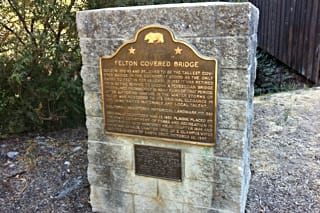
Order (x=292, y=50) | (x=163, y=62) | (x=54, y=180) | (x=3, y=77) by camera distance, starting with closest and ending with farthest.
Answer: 1. (x=163, y=62)
2. (x=54, y=180)
3. (x=3, y=77)
4. (x=292, y=50)

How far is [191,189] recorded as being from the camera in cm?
231

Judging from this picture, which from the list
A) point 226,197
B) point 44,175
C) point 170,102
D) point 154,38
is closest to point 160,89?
point 170,102

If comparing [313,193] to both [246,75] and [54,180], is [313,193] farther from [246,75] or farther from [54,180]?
[54,180]

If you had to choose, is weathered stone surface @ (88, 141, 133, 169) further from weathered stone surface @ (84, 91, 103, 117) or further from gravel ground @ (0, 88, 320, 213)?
gravel ground @ (0, 88, 320, 213)

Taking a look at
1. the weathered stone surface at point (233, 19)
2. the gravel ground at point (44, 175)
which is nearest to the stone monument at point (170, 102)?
the weathered stone surface at point (233, 19)

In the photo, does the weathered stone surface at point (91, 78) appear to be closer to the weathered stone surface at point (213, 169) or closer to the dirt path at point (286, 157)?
the weathered stone surface at point (213, 169)

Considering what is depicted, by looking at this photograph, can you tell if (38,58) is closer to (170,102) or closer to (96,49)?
(96,49)

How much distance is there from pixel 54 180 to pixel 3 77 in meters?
1.59

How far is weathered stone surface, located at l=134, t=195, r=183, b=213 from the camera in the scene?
2408mm

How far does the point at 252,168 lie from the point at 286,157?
1.50 ft

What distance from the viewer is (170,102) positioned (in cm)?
221

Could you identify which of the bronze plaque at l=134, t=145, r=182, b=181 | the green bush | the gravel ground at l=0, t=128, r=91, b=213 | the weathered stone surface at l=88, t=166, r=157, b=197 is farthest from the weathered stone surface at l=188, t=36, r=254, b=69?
the green bush

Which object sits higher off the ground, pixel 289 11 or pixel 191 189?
pixel 289 11

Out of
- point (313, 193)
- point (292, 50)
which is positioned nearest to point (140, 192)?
point (313, 193)
